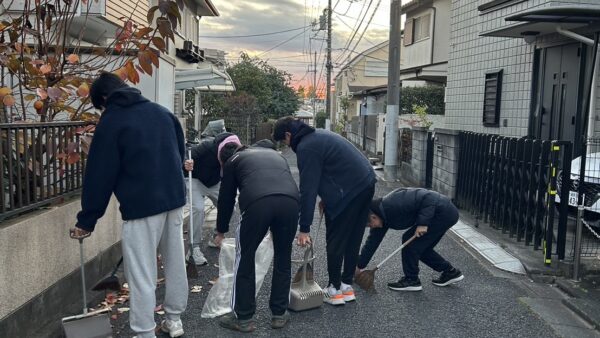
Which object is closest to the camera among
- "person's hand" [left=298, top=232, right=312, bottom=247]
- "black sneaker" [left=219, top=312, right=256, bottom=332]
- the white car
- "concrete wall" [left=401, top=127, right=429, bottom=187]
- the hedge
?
"black sneaker" [left=219, top=312, right=256, bottom=332]

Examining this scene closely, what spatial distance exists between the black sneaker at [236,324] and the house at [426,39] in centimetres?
1647

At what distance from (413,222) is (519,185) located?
2.52 meters

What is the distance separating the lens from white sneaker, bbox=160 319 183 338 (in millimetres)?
4082

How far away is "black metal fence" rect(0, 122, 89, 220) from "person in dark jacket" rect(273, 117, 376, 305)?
6.30 ft

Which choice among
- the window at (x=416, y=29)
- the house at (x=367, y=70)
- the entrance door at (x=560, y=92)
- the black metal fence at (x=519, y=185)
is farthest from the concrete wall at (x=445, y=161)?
the house at (x=367, y=70)

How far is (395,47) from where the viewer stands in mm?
13992

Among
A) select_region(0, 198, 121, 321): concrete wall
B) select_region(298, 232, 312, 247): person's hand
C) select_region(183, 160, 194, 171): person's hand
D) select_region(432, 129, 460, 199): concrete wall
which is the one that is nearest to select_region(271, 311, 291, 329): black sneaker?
select_region(298, 232, 312, 247): person's hand

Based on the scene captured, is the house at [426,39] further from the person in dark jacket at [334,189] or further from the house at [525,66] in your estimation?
the person in dark jacket at [334,189]

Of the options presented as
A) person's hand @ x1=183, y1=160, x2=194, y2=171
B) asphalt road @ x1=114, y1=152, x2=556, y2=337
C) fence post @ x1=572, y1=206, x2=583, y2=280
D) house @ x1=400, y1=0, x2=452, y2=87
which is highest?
house @ x1=400, y1=0, x2=452, y2=87

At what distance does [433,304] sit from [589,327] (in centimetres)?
131

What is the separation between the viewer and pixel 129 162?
3.60 metres

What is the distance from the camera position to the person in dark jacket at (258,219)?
4016mm

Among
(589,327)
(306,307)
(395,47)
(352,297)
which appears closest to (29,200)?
(306,307)

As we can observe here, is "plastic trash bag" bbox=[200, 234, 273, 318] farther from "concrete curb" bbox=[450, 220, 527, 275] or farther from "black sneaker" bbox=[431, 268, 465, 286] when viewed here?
"concrete curb" bbox=[450, 220, 527, 275]
